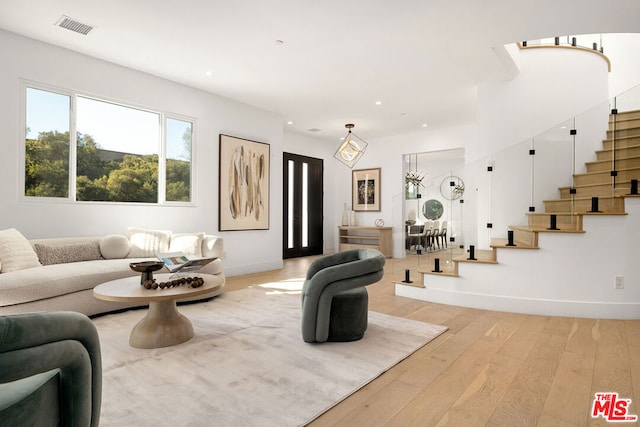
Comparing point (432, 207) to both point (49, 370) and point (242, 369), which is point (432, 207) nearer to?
point (242, 369)

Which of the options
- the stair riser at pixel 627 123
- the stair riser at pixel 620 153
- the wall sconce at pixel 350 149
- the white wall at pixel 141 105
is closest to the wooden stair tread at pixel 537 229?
the stair riser at pixel 620 153

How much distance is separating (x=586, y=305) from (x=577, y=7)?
114 inches

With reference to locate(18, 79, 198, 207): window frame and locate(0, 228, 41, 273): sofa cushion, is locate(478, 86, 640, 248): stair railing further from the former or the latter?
locate(0, 228, 41, 273): sofa cushion

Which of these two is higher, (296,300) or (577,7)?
(577,7)

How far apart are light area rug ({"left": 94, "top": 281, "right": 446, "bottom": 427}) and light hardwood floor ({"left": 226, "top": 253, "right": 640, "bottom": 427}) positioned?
172mm

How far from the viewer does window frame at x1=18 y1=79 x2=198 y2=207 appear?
3.94 meters

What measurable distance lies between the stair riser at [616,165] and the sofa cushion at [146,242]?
5033 mm

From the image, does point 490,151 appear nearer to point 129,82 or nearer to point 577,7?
point 577,7

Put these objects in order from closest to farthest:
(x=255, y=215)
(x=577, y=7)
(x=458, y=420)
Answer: (x=458, y=420)
(x=577, y=7)
(x=255, y=215)

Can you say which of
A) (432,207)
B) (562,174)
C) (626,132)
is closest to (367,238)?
(432,207)

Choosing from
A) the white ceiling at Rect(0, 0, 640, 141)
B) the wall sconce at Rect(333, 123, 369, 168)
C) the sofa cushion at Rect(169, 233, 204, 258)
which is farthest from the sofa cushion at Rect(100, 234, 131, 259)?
the wall sconce at Rect(333, 123, 369, 168)

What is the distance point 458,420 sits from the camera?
5.91 feet

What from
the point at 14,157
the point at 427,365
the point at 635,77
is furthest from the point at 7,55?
the point at 635,77

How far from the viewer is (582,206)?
145 inches
